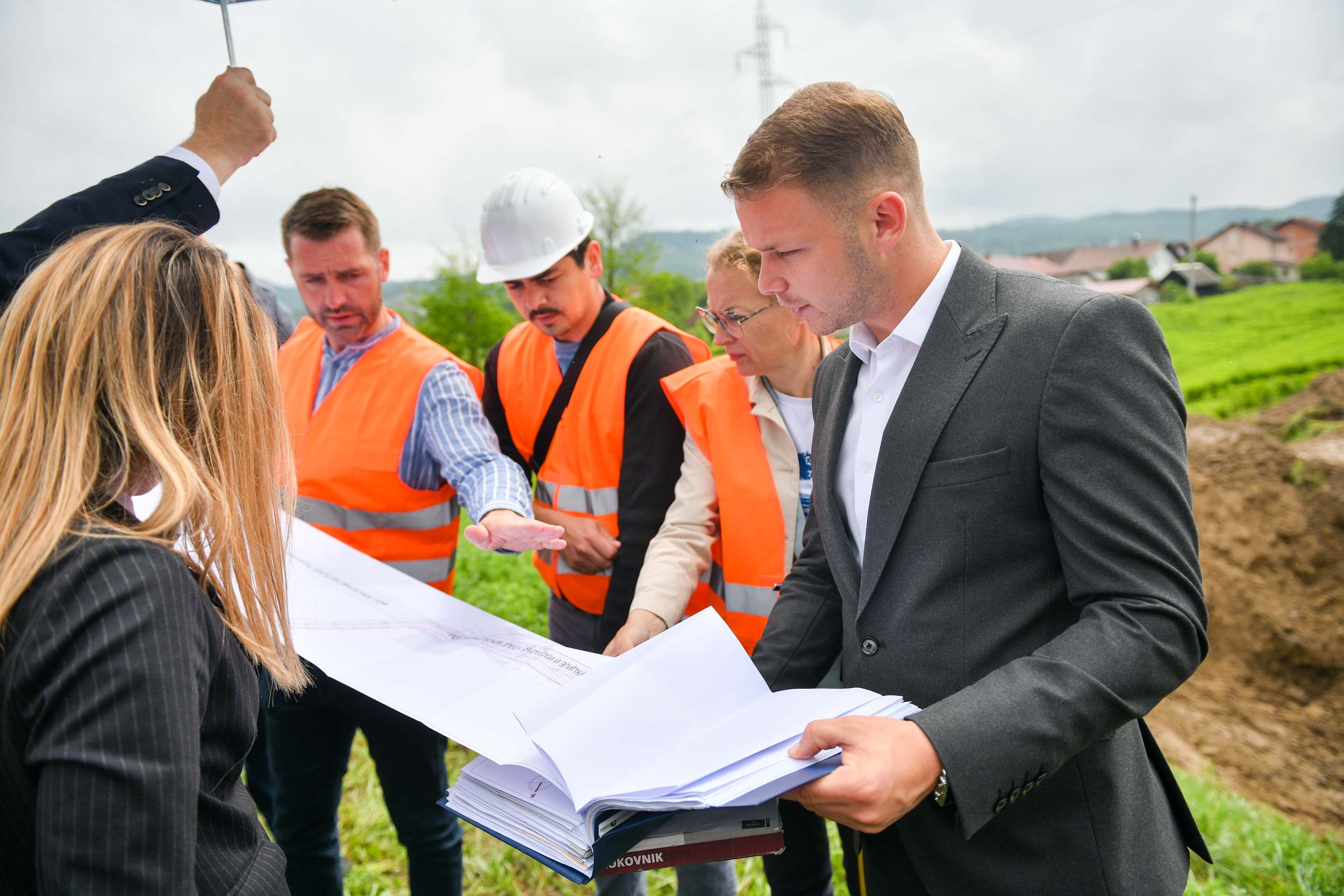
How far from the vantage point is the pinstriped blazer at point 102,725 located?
0.88m

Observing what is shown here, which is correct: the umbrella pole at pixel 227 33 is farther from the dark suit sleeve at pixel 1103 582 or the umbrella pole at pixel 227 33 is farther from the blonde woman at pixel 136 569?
the dark suit sleeve at pixel 1103 582

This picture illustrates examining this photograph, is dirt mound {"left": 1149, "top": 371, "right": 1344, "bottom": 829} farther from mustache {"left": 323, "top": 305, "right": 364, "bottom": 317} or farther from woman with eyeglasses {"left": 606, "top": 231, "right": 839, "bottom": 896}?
mustache {"left": 323, "top": 305, "right": 364, "bottom": 317}

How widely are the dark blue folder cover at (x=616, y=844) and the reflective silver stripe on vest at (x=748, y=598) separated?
1.18m

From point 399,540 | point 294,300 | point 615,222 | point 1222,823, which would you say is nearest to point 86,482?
point 399,540

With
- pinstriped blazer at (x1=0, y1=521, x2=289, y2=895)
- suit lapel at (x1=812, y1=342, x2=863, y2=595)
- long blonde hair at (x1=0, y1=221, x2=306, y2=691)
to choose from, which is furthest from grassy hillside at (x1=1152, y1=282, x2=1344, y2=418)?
pinstriped blazer at (x1=0, y1=521, x2=289, y2=895)

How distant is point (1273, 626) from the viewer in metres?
6.32

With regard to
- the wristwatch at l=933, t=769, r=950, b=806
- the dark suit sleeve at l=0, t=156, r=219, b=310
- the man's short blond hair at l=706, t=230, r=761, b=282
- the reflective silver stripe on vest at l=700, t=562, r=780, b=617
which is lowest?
the reflective silver stripe on vest at l=700, t=562, r=780, b=617

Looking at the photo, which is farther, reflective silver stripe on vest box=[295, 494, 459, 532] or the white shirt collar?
reflective silver stripe on vest box=[295, 494, 459, 532]

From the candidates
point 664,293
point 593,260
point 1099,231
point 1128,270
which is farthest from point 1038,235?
point 593,260

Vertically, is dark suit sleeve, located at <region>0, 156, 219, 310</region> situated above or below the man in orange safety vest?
above

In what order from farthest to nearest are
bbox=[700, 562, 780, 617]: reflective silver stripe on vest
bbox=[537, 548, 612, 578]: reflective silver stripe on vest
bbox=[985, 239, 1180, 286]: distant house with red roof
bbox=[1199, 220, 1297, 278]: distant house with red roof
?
bbox=[985, 239, 1180, 286]: distant house with red roof < bbox=[1199, 220, 1297, 278]: distant house with red roof < bbox=[537, 548, 612, 578]: reflective silver stripe on vest < bbox=[700, 562, 780, 617]: reflective silver stripe on vest

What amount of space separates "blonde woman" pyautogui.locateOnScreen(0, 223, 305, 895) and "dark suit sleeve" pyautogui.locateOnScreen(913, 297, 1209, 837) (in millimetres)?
1004

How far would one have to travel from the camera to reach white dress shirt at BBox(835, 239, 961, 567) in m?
Result: 1.55

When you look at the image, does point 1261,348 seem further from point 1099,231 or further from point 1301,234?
point 1099,231
